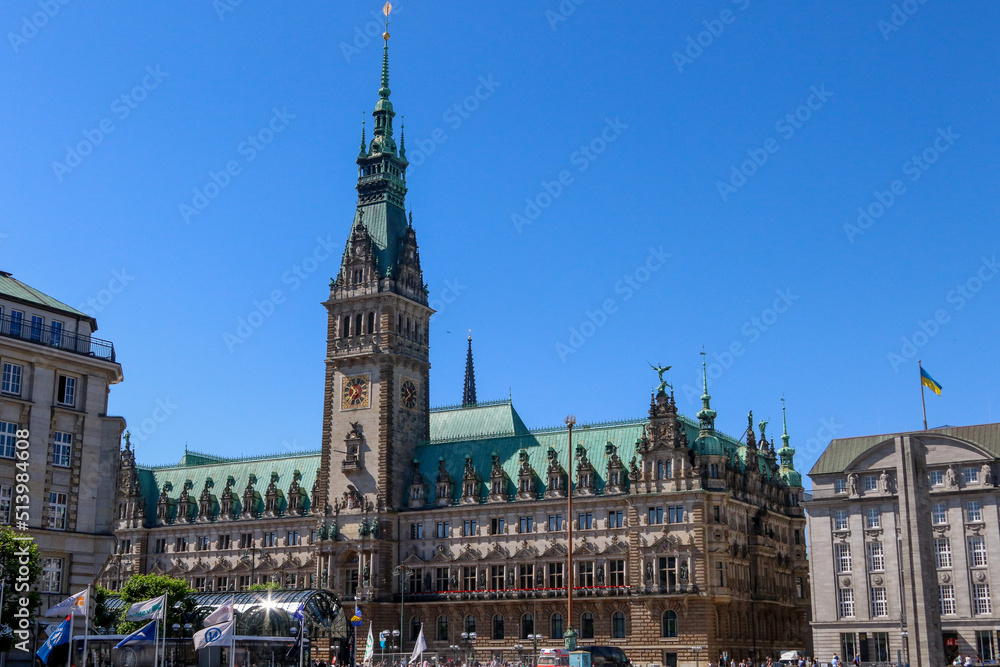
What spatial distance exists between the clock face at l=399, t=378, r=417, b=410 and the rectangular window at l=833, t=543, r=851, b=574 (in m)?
50.8

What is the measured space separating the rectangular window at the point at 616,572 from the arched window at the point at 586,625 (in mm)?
4335

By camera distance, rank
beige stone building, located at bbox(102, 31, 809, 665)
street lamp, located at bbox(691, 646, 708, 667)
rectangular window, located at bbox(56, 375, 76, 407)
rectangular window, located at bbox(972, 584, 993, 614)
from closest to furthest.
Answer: rectangular window, located at bbox(56, 375, 76, 407)
rectangular window, located at bbox(972, 584, 993, 614)
street lamp, located at bbox(691, 646, 708, 667)
beige stone building, located at bbox(102, 31, 809, 665)

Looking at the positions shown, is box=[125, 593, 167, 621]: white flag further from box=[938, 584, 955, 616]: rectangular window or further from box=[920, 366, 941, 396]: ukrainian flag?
box=[938, 584, 955, 616]: rectangular window

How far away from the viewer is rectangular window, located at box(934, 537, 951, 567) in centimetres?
10369

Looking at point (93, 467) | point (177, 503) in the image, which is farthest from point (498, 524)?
point (93, 467)

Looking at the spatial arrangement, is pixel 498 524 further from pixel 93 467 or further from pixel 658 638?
pixel 93 467

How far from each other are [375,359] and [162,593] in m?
41.5

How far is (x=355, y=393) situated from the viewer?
131875mm

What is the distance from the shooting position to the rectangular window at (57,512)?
69.8 meters

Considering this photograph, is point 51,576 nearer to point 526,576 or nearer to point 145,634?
point 145,634

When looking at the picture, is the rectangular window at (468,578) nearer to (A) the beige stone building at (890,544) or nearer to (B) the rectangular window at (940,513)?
(A) the beige stone building at (890,544)

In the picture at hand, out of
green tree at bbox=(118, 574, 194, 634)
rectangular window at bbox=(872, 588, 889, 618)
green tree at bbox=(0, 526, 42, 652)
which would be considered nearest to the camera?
green tree at bbox=(0, 526, 42, 652)

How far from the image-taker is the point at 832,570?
358ft

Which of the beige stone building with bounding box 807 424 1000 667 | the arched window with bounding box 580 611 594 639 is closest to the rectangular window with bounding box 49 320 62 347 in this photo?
the arched window with bounding box 580 611 594 639
